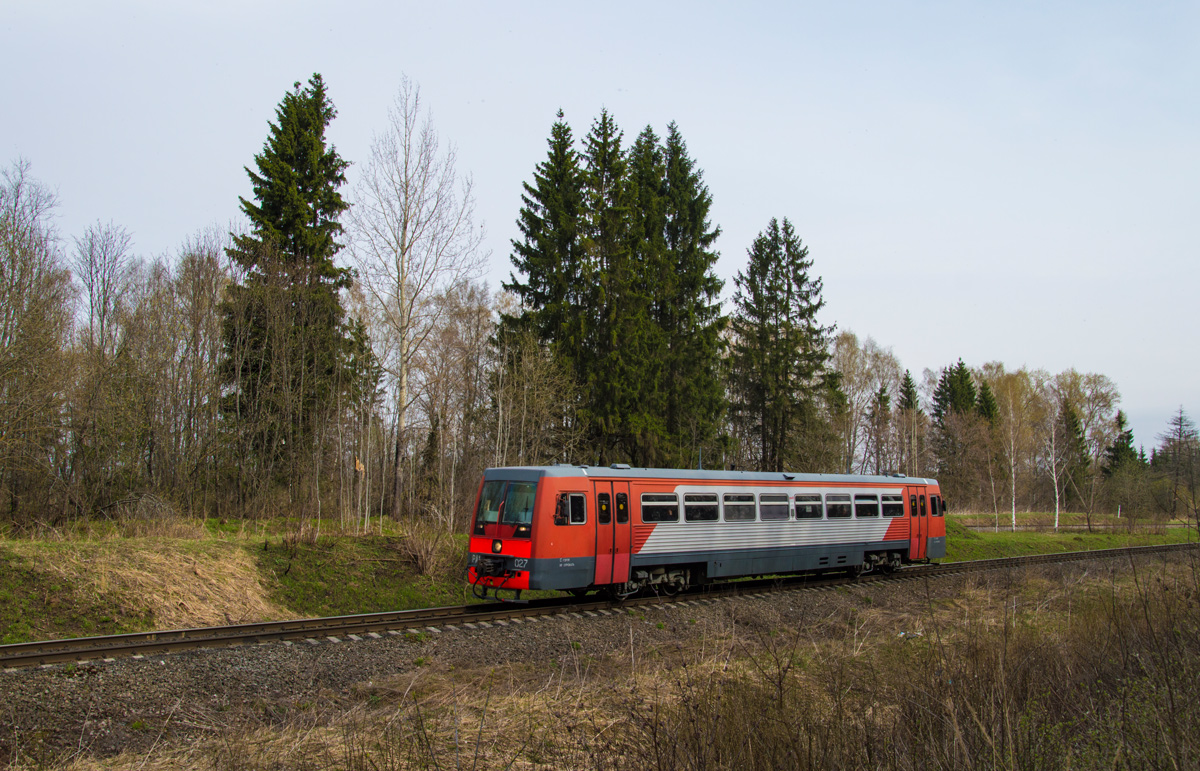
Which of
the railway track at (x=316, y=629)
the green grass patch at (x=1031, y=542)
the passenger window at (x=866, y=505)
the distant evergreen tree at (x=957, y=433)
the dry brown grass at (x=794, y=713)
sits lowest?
the green grass patch at (x=1031, y=542)

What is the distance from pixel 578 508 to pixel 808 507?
6.98 metres

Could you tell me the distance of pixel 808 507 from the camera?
17203mm

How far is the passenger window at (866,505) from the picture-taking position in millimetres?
18719

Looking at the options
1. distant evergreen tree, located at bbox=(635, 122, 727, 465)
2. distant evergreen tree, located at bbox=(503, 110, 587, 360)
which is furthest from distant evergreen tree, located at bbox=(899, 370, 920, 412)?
distant evergreen tree, located at bbox=(503, 110, 587, 360)

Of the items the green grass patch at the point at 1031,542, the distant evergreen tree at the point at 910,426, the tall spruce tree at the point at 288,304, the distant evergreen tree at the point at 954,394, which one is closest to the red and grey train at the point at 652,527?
the green grass patch at the point at 1031,542

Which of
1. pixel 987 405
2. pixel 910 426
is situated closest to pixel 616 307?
pixel 910 426

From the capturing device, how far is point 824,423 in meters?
36.5

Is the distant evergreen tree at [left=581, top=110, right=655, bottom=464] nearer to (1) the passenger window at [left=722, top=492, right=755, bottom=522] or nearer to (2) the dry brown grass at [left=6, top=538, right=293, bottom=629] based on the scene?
(1) the passenger window at [left=722, top=492, right=755, bottom=522]

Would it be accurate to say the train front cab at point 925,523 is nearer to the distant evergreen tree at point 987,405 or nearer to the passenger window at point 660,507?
the passenger window at point 660,507

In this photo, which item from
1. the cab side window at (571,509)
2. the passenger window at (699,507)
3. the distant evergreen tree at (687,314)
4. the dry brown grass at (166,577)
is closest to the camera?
the dry brown grass at (166,577)

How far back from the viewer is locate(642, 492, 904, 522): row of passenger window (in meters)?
14.1

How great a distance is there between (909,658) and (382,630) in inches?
278

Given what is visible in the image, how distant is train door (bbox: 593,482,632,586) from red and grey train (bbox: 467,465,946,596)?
19mm

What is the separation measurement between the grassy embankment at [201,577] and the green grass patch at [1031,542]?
19.2 metres
